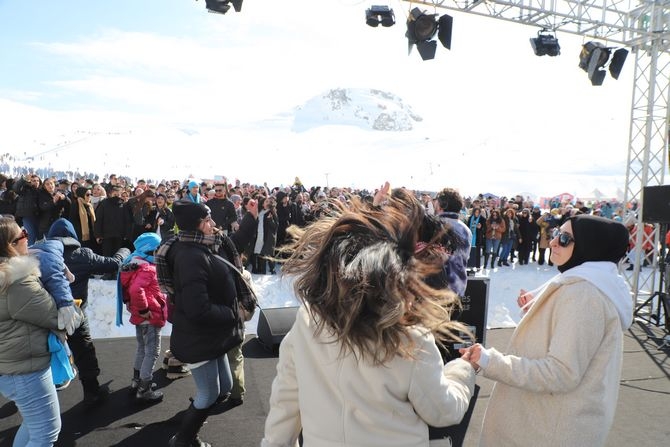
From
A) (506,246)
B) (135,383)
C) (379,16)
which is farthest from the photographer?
(506,246)

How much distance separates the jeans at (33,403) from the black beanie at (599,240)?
2.94 metres

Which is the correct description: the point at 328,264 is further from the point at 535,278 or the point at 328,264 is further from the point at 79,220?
the point at 535,278

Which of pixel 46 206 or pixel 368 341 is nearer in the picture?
pixel 368 341

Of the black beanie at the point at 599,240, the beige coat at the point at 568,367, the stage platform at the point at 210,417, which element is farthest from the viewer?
the stage platform at the point at 210,417

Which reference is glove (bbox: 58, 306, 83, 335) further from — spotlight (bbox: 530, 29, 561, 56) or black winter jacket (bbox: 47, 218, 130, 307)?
spotlight (bbox: 530, 29, 561, 56)

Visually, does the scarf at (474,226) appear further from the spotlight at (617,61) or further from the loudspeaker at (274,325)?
the loudspeaker at (274,325)

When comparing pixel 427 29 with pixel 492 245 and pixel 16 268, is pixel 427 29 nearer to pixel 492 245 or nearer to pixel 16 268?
pixel 492 245

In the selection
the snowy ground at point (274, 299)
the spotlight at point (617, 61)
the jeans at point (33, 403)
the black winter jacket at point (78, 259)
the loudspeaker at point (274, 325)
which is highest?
the spotlight at point (617, 61)

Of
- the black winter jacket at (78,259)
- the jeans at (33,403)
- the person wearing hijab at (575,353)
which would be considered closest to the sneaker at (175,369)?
the black winter jacket at (78,259)

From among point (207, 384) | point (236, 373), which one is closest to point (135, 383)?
point (236, 373)

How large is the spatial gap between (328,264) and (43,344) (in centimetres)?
220

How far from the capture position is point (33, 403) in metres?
2.52

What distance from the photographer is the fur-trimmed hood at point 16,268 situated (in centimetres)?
244

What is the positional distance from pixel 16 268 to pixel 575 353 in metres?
2.85
